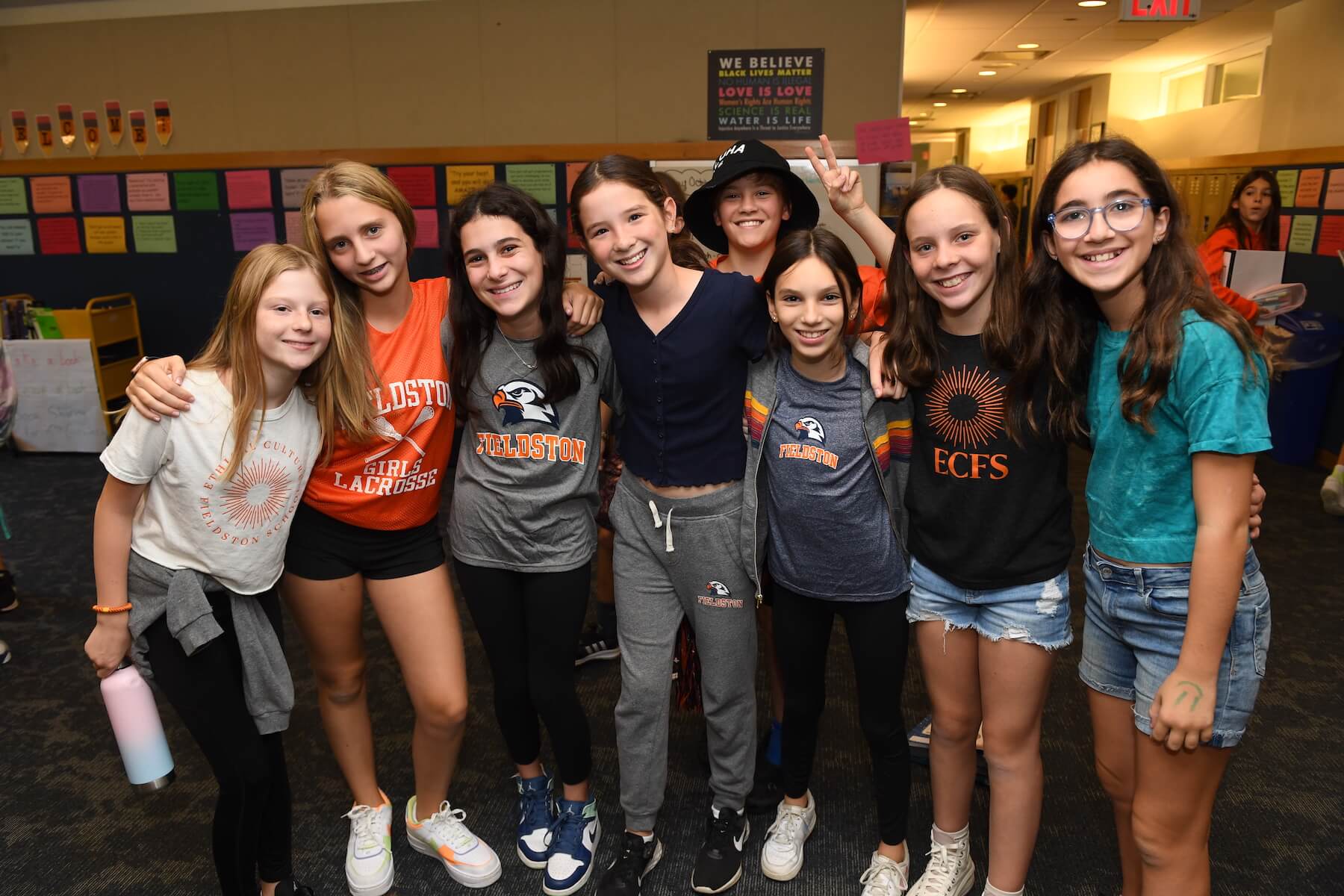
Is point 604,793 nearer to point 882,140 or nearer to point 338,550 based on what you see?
point 338,550

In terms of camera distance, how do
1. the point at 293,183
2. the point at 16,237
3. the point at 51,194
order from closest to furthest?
the point at 293,183, the point at 51,194, the point at 16,237

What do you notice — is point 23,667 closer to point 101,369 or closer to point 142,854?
point 142,854

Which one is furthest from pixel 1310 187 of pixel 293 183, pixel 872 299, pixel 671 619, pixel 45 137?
pixel 45 137

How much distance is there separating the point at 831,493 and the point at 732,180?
0.78 meters

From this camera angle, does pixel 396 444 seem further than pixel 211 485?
Yes

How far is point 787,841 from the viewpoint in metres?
1.93

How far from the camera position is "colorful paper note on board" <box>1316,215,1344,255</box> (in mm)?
4816

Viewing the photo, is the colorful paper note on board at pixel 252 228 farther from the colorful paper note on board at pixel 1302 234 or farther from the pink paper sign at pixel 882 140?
the colorful paper note on board at pixel 1302 234

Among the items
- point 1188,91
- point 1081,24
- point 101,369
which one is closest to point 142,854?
point 101,369

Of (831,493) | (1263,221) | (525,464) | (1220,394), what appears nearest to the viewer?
(1220,394)

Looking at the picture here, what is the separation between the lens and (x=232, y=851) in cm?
162

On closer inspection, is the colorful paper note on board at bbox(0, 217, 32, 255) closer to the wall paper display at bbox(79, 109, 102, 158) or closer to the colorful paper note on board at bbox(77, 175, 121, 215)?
the colorful paper note on board at bbox(77, 175, 121, 215)

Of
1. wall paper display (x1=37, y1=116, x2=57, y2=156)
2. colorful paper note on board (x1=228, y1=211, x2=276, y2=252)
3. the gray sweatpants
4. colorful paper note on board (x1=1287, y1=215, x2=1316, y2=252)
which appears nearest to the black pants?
the gray sweatpants

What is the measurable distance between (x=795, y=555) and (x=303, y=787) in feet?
4.80
